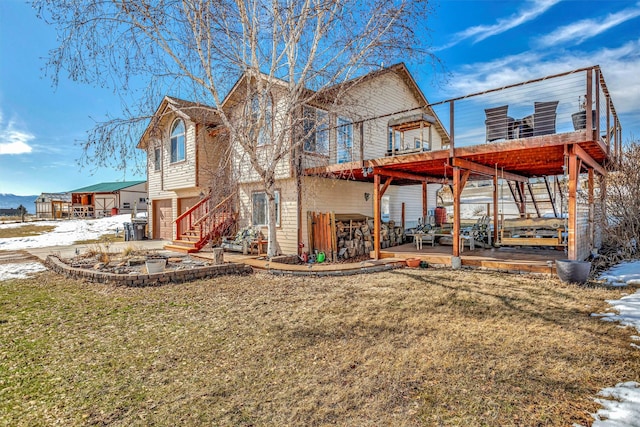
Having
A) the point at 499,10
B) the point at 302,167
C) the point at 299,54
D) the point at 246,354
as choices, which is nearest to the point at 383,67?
the point at 299,54

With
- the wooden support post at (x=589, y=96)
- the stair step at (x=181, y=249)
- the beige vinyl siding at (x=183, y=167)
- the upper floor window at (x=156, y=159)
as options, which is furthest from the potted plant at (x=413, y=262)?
the upper floor window at (x=156, y=159)

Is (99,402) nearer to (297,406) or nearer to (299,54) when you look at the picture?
(297,406)

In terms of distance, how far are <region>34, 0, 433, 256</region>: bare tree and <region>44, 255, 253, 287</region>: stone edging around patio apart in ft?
6.85

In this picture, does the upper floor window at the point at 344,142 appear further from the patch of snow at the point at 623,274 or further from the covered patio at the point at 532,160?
the patch of snow at the point at 623,274

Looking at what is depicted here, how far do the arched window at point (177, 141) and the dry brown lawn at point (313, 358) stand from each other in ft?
29.6

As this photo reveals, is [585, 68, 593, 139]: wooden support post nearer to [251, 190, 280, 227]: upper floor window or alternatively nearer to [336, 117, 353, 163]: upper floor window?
[336, 117, 353, 163]: upper floor window

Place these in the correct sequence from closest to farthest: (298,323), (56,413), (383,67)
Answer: (56,413)
(298,323)
(383,67)

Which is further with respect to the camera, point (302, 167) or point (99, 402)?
point (302, 167)

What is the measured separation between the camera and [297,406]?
272 cm

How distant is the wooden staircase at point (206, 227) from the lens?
12.0 meters

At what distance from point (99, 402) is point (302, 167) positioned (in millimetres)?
8447

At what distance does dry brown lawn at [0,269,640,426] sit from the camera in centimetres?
266

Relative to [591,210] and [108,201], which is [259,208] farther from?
[108,201]

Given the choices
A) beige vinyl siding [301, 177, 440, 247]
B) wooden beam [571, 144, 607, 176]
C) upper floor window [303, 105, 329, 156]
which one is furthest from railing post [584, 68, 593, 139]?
beige vinyl siding [301, 177, 440, 247]
